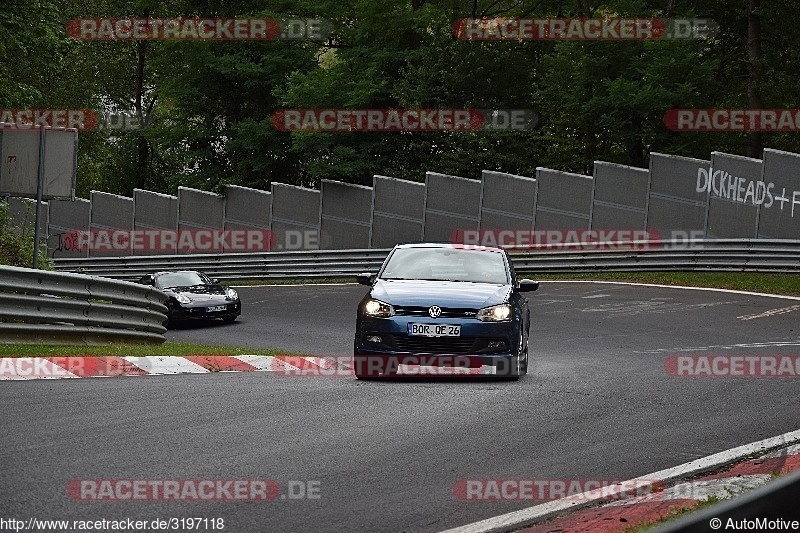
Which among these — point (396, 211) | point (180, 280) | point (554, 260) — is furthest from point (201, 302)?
point (396, 211)

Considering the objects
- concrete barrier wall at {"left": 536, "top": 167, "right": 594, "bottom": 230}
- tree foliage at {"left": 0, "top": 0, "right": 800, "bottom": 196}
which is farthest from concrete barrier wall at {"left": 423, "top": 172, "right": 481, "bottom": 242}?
tree foliage at {"left": 0, "top": 0, "right": 800, "bottom": 196}

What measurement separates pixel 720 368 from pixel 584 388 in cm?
330

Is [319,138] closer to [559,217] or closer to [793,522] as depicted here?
[559,217]

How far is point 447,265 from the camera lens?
14602 millimetres

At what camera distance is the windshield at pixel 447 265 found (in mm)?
14336

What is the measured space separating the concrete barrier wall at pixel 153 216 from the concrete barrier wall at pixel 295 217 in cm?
488

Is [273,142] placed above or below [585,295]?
above

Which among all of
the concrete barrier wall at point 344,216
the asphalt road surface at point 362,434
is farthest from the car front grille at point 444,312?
the concrete barrier wall at point 344,216

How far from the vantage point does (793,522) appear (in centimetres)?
317

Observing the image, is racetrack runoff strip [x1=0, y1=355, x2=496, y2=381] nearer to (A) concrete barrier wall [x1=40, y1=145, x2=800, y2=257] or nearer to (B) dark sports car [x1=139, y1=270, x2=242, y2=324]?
(B) dark sports car [x1=139, y1=270, x2=242, y2=324]

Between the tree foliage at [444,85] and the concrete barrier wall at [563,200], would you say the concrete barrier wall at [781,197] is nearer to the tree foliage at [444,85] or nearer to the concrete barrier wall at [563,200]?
the concrete barrier wall at [563,200]

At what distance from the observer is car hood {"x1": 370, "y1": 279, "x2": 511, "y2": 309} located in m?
13.1

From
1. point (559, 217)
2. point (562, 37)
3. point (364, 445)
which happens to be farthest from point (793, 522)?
point (562, 37)

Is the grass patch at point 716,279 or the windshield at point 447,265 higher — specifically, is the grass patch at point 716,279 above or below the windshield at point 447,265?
below
